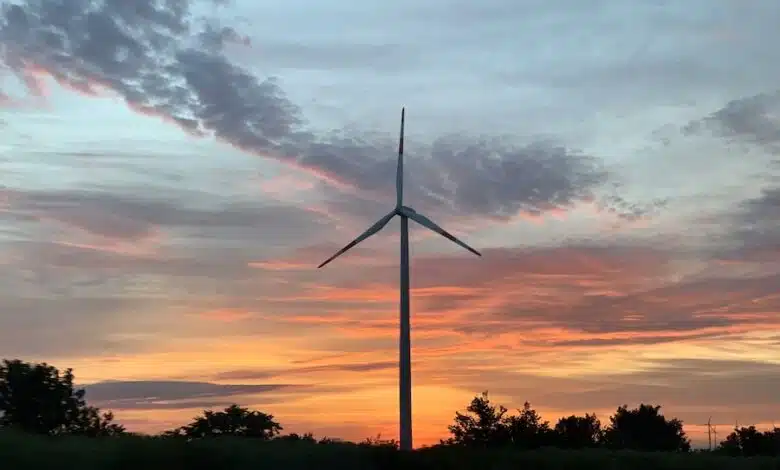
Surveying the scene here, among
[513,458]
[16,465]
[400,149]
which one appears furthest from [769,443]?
[16,465]

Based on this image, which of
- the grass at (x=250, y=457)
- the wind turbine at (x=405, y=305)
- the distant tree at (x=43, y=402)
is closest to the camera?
the grass at (x=250, y=457)

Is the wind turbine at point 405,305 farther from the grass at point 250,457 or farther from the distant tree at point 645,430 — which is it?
the distant tree at point 645,430

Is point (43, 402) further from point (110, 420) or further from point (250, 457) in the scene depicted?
point (250, 457)

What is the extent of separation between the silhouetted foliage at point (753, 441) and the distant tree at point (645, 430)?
19.9ft

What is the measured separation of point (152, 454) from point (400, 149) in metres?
40.1

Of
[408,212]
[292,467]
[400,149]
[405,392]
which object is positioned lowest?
[292,467]

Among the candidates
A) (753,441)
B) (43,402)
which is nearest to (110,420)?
(43,402)

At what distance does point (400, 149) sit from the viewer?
6869 cm

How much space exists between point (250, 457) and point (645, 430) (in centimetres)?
11278

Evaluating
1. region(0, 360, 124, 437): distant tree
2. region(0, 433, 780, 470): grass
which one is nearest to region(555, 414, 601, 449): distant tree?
region(0, 360, 124, 437): distant tree

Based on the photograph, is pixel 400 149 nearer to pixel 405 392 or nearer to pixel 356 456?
pixel 405 392

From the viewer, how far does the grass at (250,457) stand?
28.7 m

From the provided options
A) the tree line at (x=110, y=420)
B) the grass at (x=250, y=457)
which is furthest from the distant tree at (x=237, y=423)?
the grass at (x=250, y=457)

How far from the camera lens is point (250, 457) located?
109 ft
